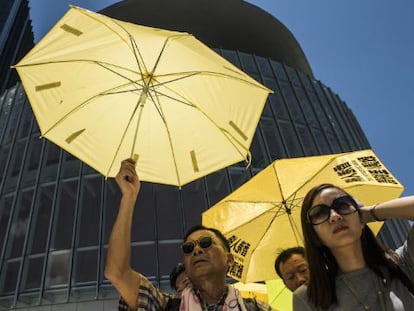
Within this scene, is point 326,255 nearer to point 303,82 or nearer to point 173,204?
point 173,204

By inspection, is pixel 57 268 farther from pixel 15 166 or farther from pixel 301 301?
pixel 301 301

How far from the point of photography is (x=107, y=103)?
3943 mm

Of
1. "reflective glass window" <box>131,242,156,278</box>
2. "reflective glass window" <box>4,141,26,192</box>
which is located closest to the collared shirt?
"reflective glass window" <box>131,242,156,278</box>

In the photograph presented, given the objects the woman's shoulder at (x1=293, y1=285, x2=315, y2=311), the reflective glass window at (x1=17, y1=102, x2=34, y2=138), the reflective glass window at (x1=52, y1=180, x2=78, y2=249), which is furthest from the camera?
the reflective glass window at (x1=17, y1=102, x2=34, y2=138)

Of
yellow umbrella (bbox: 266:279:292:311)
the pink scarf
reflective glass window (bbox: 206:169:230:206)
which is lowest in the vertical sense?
the pink scarf

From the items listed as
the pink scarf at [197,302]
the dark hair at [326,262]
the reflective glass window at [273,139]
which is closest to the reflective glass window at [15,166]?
the reflective glass window at [273,139]

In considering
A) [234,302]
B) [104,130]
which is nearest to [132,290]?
[234,302]

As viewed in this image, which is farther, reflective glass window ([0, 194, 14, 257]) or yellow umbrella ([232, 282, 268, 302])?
reflective glass window ([0, 194, 14, 257])

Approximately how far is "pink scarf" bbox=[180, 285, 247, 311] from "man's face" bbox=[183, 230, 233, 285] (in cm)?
12

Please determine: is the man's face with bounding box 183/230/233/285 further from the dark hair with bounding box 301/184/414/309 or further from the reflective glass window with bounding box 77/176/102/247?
the reflective glass window with bounding box 77/176/102/247

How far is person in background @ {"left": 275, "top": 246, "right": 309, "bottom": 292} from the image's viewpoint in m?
3.96

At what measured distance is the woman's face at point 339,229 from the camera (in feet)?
7.25

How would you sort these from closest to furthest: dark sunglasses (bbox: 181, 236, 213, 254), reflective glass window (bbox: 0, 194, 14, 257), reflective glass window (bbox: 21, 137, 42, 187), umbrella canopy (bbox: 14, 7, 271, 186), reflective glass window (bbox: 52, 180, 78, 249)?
dark sunglasses (bbox: 181, 236, 213, 254)
umbrella canopy (bbox: 14, 7, 271, 186)
reflective glass window (bbox: 52, 180, 78, 249)
reflective glass window (bbox: 0, 194, 14, 257)
reflective glass window (bbox: 21, 137, 42, 187)

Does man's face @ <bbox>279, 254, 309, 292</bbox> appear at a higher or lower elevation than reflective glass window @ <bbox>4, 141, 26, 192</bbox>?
lower
